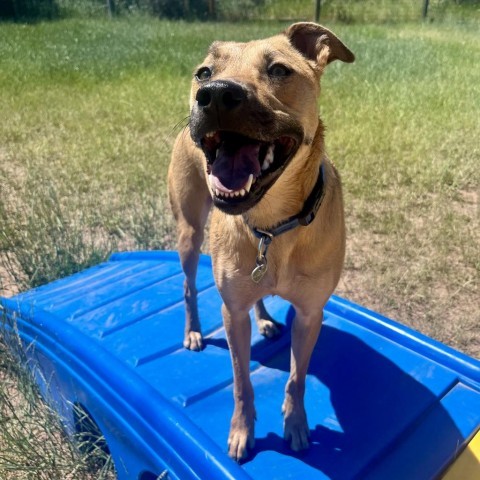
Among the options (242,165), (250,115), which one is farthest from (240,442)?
(250,115)

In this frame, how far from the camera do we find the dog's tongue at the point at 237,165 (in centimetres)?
195

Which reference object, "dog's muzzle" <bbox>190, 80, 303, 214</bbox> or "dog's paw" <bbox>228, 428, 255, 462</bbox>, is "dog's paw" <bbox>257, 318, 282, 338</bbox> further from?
"dog's muzzle" <bbox>190, 80, 303, 214</bbox>

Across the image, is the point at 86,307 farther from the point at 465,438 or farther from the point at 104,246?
the point at 465,438

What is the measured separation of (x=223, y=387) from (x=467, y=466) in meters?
1.12

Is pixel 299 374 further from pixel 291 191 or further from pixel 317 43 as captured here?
pixel 317 43

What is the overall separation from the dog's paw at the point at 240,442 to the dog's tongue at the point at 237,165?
1.08 meters

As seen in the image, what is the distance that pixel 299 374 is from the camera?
246cm

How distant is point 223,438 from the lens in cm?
241

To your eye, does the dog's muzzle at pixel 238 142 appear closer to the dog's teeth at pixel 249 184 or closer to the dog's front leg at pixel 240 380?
the dog's teeth at pixel 249 184

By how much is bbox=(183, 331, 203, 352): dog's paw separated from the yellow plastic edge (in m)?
1.33

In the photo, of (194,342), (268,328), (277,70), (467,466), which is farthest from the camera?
(268,328)

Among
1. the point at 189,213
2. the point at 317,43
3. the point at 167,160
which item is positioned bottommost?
the point at 167,160

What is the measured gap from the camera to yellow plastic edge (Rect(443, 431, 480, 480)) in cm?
233

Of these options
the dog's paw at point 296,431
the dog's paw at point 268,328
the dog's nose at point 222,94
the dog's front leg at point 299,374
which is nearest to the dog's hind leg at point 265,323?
the dog's paw at point 268,328
